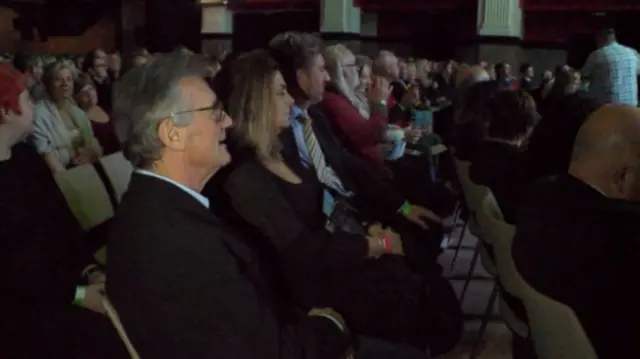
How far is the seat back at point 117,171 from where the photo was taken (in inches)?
108

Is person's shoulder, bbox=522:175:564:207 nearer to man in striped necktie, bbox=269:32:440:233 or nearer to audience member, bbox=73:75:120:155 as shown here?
man in striped necktie, bbox=269:32:440:233

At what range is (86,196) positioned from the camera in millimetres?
2709

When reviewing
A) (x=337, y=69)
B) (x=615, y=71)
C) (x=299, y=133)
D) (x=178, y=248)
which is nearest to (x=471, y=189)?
(x=299, y=133)

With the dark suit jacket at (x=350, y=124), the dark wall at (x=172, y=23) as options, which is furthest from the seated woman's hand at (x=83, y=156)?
the dark wall at (x=172, y=23)

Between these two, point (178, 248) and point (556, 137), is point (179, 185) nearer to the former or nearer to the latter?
point (178, 248)

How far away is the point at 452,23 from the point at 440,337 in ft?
38.4

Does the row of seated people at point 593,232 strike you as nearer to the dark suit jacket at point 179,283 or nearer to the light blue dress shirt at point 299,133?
the dark suit jacket at point 179,283

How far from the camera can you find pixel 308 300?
2.42m

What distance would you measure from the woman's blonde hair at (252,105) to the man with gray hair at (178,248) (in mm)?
600

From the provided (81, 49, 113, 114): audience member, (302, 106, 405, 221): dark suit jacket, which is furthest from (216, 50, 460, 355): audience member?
(81, 49, 113, 114): audience member

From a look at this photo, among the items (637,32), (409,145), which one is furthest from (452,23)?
(409,145)

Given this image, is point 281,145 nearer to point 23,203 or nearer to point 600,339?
point 23,203

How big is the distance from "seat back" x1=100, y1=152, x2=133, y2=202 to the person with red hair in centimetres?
23

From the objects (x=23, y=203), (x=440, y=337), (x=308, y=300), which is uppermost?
(x=23, y=203)
